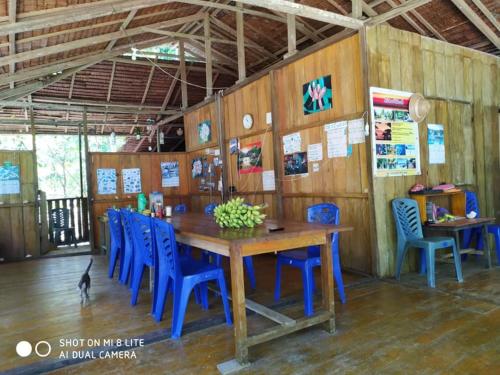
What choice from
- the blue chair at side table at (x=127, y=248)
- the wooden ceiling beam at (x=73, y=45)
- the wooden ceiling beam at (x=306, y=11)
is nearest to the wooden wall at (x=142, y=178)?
the wooden ceiling beam at (x=73, y=45)

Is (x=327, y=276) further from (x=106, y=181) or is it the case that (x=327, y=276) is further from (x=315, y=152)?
(x=106, y=181)

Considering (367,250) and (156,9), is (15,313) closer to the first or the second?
(367,250)

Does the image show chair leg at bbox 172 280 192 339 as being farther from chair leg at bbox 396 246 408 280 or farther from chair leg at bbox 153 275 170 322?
chair leg at bbox 396 246 408 280

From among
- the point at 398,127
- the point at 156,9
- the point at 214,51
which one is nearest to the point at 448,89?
the point at 398,127

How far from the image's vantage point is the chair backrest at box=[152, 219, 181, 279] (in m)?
2.88

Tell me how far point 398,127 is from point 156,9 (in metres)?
4.78

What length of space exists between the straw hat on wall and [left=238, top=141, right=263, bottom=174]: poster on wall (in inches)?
98.7

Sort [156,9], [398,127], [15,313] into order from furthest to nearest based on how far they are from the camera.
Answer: [156,9]
[398,127]
[15,313]

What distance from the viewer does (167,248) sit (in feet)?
9.73

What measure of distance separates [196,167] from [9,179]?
370cm

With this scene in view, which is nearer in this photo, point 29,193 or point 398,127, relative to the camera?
point 398,127

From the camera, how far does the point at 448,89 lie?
16.3ft

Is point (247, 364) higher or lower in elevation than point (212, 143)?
lower

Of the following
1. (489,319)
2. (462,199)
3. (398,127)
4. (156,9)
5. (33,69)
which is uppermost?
(156,9)
